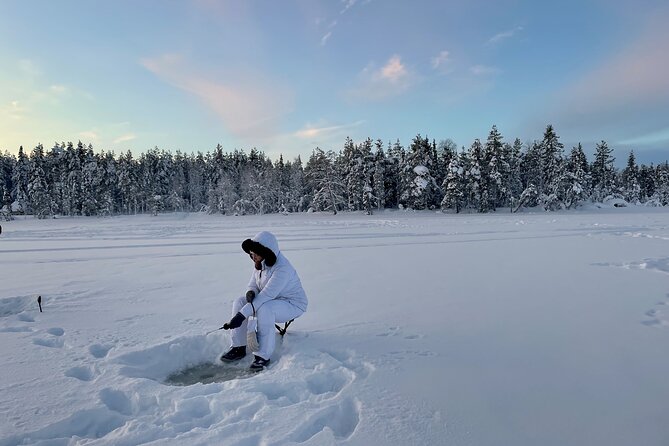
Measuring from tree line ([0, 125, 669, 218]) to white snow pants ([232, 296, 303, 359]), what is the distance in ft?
142

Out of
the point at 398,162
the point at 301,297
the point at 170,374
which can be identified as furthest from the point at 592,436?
the point at 398,162

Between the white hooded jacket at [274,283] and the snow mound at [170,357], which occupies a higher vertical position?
the white hooded jacket at [274,283]

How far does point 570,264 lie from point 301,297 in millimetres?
7150

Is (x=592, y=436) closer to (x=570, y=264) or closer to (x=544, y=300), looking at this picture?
(x=544, y=300)

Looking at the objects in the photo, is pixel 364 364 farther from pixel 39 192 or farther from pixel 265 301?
pixel 39 192

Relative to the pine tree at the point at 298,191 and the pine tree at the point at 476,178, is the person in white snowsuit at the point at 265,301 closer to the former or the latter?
the pine tree at the point at 476,178

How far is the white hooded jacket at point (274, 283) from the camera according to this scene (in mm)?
4129

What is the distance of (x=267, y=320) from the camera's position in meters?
4.01

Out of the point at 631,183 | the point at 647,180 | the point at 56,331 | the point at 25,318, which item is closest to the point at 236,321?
the point at 56,331

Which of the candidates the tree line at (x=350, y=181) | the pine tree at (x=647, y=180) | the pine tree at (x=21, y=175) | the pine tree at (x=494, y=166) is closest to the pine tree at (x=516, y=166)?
the tree line at (x=350, y=181)

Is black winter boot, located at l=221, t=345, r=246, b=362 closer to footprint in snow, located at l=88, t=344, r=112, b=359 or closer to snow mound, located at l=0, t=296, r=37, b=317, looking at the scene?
footprint in snow, located at l=88, t=344, r=112, b=359

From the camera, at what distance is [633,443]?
2.43 meters

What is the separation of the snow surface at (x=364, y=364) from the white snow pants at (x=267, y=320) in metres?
0.19

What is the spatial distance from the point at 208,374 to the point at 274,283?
1.08 meters
